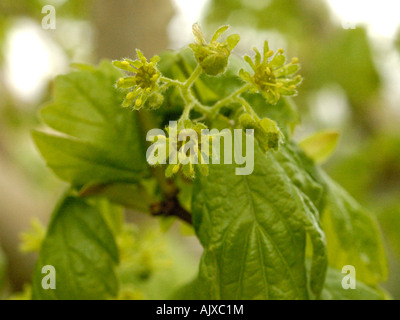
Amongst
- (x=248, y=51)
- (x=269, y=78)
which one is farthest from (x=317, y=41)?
(x=269, y=78)

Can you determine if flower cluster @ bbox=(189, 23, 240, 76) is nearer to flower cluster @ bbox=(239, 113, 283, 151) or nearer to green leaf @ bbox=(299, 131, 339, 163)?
flower cluster @ bbox=(239, 113, 283, 151)

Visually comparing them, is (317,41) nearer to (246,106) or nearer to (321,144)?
(321,144)

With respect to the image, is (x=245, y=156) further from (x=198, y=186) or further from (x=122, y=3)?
(x=122, y=3)

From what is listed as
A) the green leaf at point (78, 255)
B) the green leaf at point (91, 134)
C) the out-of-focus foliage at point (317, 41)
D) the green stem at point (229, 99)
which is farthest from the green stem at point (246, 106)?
the out-of-focus foliage at point (317, 41)

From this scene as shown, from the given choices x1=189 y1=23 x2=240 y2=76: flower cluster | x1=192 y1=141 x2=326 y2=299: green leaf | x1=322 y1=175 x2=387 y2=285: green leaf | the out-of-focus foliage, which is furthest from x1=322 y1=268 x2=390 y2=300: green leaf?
the out-of-focus foliage

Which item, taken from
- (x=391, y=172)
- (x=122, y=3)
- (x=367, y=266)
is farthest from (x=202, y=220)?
(x=391, y=172)

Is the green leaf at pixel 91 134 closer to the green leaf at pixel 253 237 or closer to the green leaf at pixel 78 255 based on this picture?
the green leaf at pixel 78 255
